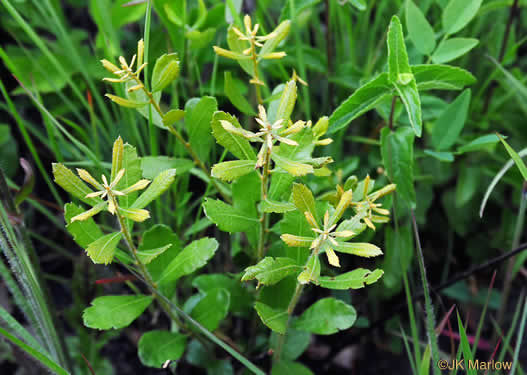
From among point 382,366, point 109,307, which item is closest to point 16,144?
point 109,307

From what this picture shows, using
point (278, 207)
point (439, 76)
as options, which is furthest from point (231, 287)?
point (439, 76)

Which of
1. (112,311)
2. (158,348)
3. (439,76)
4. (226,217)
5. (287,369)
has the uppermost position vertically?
(439,76)

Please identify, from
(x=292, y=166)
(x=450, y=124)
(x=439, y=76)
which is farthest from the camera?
(x=450, y=124)

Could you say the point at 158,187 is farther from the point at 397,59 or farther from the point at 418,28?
the point at 418,28

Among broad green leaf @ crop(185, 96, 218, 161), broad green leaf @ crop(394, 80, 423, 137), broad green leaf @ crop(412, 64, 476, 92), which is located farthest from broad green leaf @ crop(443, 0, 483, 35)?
broad green leaf @ crop(185, 96, 218, 161)

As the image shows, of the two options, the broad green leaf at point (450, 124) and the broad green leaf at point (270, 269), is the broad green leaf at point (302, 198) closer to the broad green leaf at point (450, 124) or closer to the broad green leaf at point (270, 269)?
the broad green leaf at point (270, 269)
